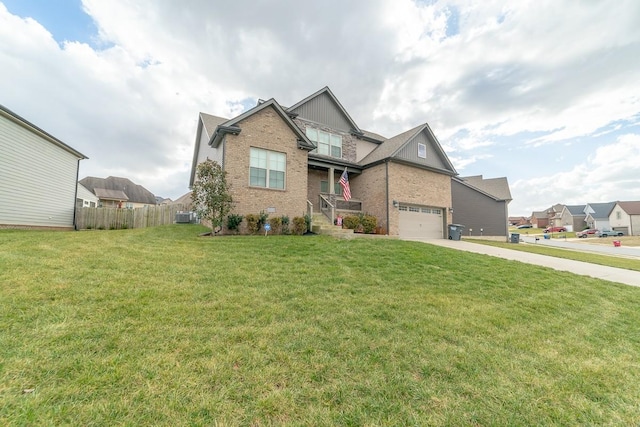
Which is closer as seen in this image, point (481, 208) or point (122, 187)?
point (481, 208)

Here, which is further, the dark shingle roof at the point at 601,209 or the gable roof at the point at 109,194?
the dark shingle roof at the point at 601,209

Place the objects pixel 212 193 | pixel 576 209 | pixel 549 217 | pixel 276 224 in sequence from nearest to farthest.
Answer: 1. pixel 212 193
2. pixel 276 224
3. pixel 576 209
4. pixel 549 217

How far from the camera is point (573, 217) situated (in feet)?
192

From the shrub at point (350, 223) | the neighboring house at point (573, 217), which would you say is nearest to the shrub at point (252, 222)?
the shrub at point (350, 223)

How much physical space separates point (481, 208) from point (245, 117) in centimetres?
2135

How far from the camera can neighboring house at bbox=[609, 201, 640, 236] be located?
44719 mm

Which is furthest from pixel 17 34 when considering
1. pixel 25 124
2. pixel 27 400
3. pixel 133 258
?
pixel 27 400

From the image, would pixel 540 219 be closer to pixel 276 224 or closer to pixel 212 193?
pixel 276 224

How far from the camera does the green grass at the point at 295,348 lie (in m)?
2.10

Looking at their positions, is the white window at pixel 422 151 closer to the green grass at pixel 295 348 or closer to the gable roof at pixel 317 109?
the gable roof at pixel 317 109

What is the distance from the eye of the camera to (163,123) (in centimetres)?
1862

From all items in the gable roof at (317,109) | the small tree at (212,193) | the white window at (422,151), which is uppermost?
the gable roof at (317,109)

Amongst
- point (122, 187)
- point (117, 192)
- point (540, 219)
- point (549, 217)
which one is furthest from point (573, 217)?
point (122, 187)

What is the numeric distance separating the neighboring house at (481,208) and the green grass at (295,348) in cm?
1763
